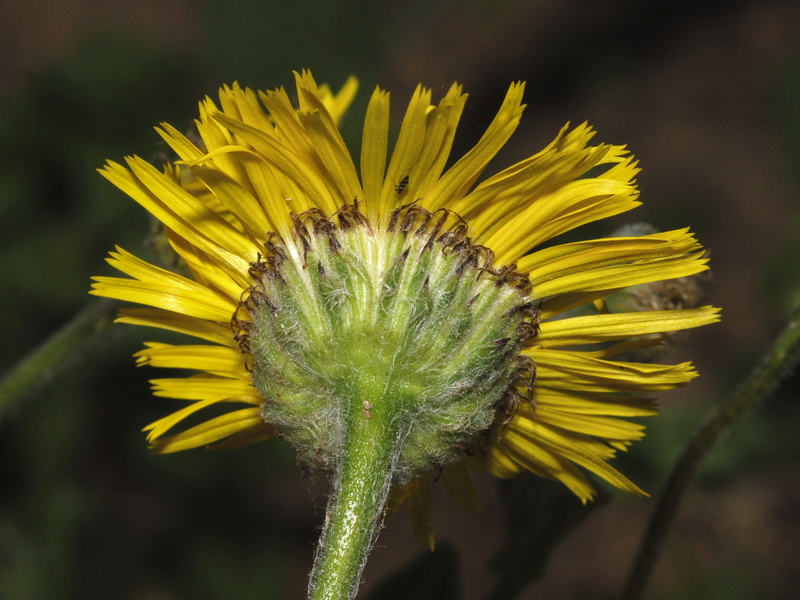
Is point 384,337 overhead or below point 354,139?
below

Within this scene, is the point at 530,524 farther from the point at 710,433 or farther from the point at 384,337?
the point at 384,337

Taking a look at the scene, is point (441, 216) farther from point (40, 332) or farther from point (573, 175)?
point (40, 332)

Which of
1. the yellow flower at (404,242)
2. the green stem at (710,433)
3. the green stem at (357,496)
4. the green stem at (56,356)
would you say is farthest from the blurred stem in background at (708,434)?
the green stem at (56,356)

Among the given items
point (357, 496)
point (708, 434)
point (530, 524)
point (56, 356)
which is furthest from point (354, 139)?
point (357, 496)

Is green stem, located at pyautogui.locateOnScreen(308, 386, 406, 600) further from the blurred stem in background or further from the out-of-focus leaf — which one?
the blurred stem in background

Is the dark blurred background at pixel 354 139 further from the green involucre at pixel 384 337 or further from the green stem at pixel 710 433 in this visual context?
the green involucre at pixel 384 337
